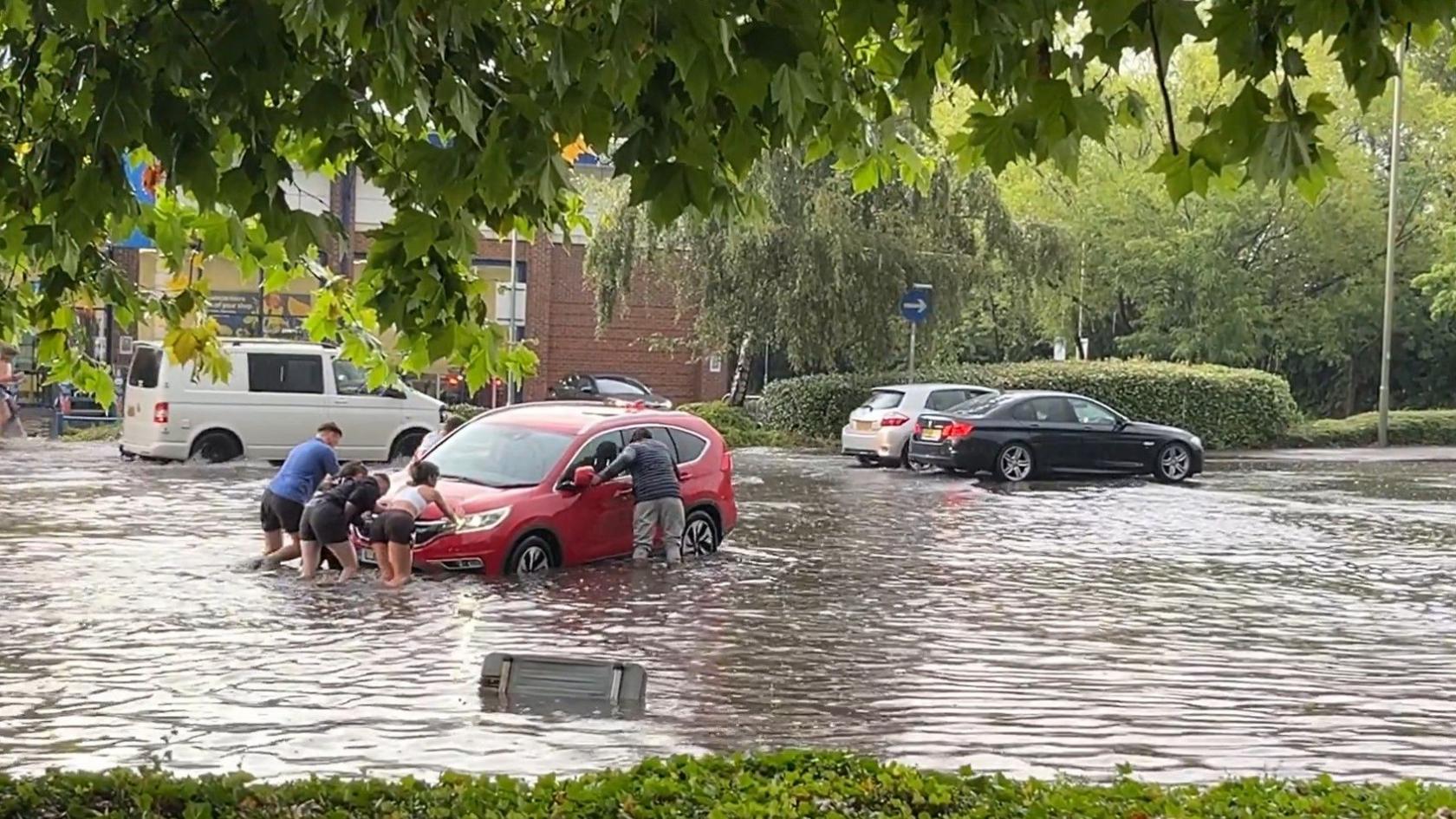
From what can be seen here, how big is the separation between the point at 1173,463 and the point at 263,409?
1382 cm

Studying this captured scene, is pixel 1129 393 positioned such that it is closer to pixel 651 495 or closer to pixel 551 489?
pixel 651 495

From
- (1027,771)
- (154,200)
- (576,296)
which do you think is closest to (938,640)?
(1027,771)

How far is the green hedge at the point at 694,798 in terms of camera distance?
17.9 ft

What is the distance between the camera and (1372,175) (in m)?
46.4

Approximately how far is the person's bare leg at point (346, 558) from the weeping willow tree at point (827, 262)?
58.5 ft

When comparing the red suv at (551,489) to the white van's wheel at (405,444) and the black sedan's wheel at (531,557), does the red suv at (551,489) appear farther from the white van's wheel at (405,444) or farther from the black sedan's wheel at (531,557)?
the white van's wheel at (405,444)

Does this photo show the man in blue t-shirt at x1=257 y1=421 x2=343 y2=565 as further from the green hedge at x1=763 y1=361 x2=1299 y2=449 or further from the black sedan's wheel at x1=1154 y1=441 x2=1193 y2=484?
the green hedge at x1=763 y1=361 x2=1299 y2=449

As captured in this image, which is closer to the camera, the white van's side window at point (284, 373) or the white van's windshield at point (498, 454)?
the white van's windshield at point (498, 454)

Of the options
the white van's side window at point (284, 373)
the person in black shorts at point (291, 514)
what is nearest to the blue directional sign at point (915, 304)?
the white van's side window at point (284, 373)

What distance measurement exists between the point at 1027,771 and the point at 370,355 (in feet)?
11.8

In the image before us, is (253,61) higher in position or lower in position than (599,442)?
higher

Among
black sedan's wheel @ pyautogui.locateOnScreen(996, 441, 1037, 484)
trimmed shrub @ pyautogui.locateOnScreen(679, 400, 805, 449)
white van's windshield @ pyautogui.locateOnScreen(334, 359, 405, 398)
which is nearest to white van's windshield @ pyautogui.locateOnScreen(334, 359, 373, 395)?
white van's windshield @ pyautogui.locateOnScreen(334, 359, 405, 398)

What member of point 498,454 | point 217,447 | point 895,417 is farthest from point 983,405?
point 498,454

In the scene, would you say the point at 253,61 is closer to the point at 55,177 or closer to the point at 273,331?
the point at 55,177
